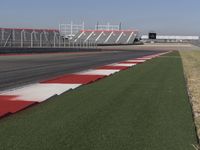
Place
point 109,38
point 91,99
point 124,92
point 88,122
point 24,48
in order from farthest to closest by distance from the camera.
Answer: point 109,38 → point 24,48 → point 124,92 → point 91,99 → point 88,122

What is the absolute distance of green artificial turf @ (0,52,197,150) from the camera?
19.2ft

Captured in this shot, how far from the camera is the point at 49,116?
7.84 m

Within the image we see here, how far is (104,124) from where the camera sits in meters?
7.15

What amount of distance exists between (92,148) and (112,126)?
1429mm

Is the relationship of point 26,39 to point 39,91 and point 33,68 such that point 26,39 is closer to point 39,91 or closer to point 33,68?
point 33,68

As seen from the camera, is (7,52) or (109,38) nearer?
(7,52)

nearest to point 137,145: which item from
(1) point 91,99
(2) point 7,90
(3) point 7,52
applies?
(1) point 91,99

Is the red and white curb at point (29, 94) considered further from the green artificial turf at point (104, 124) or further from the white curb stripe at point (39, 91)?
the green artificial turf at point (104, 124)

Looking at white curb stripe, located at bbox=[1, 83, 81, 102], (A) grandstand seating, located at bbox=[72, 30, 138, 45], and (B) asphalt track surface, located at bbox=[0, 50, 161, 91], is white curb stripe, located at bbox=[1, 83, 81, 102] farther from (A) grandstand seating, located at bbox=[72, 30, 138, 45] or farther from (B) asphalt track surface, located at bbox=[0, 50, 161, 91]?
(A) grandstand seating, located at bbox=[72, 30, 138, 45]

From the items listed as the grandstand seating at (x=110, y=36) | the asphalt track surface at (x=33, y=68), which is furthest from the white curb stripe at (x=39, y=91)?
the grandstand seating at (x=110, y=36)

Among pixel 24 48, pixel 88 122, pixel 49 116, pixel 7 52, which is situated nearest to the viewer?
pixel 88 122

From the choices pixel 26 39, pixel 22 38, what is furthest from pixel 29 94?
pixel 26 39

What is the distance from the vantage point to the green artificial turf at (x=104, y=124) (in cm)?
586

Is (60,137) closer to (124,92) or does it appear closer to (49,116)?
(49,116)
